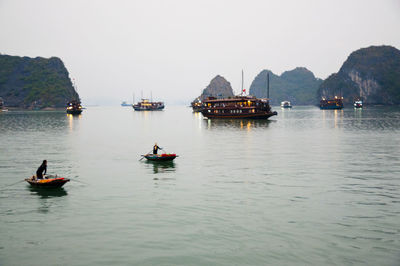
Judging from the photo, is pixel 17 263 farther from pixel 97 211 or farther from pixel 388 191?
pixel 388 191

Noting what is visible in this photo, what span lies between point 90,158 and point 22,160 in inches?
294

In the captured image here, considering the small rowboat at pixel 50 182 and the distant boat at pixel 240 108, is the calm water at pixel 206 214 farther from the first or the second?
the distant boat at pixel 240 108

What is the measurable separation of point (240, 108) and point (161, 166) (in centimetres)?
8095

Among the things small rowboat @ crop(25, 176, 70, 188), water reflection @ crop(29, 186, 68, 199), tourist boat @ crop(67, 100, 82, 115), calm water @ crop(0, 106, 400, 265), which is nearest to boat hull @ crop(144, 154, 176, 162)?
calm water @ crop(0, 106, 400, 265)

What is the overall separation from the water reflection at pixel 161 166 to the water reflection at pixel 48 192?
8.97 m

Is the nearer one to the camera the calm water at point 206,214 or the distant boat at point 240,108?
the calm water at point 206,214

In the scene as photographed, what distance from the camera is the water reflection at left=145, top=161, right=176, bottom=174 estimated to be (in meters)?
31.3

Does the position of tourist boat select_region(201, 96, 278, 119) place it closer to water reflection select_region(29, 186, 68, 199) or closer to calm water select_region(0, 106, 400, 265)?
calm water select_region(0, 106, 400, 265)

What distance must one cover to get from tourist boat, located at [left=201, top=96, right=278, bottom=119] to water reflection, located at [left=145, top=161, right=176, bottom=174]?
76.4 metres

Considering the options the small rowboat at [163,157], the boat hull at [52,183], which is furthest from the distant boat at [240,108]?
the boat hull at [52,183]

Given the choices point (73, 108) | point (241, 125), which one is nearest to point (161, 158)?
point (241, 125)

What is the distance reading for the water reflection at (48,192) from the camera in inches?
891

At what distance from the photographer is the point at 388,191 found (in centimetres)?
2280

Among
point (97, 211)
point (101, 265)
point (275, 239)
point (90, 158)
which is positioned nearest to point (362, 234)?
point (275, 239)
